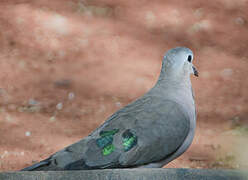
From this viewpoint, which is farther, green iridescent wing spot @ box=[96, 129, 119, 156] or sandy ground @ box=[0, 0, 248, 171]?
sandy ground @ box=[0, 0, 248, 171]

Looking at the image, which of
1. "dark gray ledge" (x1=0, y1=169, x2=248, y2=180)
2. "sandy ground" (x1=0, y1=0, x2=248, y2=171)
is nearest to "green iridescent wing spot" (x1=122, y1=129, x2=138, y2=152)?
"dark gray ledge" (x1=0, y1=169, x2=248, y2=180)

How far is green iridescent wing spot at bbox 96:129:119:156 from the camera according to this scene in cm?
170

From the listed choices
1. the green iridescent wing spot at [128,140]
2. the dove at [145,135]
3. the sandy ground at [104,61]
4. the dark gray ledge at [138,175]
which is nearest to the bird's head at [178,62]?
the dove at [145,135]

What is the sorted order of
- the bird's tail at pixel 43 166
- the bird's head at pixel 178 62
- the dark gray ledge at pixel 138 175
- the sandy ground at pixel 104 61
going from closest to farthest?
1. the dark gray ledge at pixel 138 175
2. the bird's tail at pixel 43 166
3. the bird's head at pixel 178 62
4. the sandy ground at pixel 104 61

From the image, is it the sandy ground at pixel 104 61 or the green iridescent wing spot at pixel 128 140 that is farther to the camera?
the sandy ground at pixel 104 61

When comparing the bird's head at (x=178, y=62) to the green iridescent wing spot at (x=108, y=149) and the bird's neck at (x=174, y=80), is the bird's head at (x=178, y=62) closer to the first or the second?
the bird's neck at (x=174, y=80)

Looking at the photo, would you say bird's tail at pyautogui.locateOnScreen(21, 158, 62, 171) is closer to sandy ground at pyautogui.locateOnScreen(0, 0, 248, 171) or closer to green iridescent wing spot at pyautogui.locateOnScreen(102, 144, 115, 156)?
green iridescent wing spot at pyautogui.locateOnScreen(102, 144, 115, 156)

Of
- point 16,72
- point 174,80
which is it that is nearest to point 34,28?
point 16,72

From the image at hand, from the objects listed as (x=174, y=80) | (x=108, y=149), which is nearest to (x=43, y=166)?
(x=108, y=149)

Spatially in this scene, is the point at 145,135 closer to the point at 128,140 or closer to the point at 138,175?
the point at 128,140

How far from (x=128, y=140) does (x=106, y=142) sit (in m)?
0.08

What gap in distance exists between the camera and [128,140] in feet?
5.66

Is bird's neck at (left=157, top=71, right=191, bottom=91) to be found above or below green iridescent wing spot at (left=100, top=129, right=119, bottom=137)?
above

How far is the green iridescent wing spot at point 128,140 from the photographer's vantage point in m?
1.72
